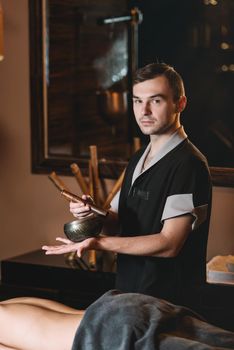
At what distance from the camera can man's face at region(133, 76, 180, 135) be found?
274 centimetres

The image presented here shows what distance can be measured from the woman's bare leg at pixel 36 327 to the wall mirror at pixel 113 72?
1708 millimetres

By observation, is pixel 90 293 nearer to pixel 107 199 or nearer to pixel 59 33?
pixel 107 199

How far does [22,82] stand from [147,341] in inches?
111

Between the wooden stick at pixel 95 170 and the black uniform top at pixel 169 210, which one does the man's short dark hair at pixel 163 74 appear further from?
the wooden stick at pixel 95 170

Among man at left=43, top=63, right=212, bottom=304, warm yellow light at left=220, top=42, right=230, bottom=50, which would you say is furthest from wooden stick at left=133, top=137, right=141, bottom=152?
man at left=43, top=63, right=212, bottom=304

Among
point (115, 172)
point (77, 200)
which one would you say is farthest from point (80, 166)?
point (77, 200)

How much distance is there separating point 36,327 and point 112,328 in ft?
0.87

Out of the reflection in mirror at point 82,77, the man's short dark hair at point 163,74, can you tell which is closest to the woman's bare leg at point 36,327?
the man's short dark hair at point 163,74

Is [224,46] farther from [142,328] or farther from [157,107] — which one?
[142,328]

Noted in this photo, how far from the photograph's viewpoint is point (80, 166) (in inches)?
164

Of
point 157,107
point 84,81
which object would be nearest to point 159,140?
point 157,107

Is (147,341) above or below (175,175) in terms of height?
below

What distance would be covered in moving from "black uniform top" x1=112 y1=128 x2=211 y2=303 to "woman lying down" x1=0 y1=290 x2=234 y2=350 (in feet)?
2.10

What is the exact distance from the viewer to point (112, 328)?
190 centimetres
